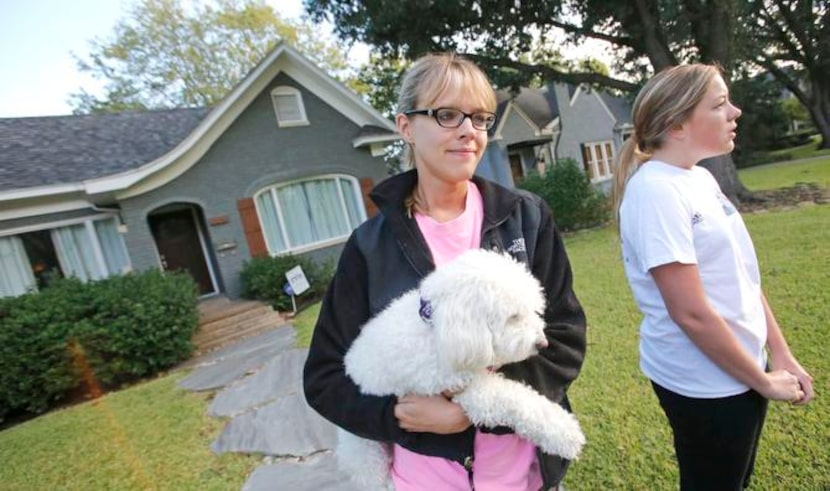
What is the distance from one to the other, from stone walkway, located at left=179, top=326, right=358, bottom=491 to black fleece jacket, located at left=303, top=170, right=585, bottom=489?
7.24 feet

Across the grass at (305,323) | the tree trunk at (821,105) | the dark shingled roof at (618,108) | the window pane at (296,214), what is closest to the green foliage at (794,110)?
the tree trunk at (821,105)

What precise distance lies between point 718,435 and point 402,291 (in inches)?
53.7

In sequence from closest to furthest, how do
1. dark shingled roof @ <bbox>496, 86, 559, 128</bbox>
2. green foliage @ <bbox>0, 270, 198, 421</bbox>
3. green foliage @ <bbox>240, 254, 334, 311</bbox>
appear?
green foliage @ <bbox>0, 270, 198, 421</bbox>
green foliage @ <bbox>240, 254, 334, 311</bbox>
dark shingled roof @ <bbox>496, 86, 559, 128</bbox>

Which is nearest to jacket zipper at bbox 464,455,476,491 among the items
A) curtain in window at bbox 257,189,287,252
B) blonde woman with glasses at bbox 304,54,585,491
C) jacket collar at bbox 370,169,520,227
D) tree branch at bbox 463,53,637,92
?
blonde woman with glasses at bbox 304,54,585,491

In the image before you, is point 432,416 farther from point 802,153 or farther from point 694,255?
point 802,153

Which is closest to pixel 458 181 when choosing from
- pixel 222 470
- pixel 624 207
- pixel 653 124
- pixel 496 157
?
pixel 624 207

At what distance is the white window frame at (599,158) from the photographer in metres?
26.2

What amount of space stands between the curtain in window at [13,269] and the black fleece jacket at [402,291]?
11454 millimetres

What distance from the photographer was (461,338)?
1.33 m

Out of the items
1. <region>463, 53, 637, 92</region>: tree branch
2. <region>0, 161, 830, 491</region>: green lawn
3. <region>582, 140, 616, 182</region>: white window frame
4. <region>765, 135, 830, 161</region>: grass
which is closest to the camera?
<region>0, 161, 830, 491</region>: green lawn

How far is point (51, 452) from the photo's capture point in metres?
4.92

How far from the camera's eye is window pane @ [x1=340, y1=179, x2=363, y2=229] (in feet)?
43.5

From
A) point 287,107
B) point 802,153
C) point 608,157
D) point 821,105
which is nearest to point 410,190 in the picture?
point 287,107

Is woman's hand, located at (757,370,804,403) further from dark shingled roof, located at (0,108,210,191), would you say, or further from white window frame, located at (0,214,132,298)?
dark shingled roof, located at (0,108,210,191)
